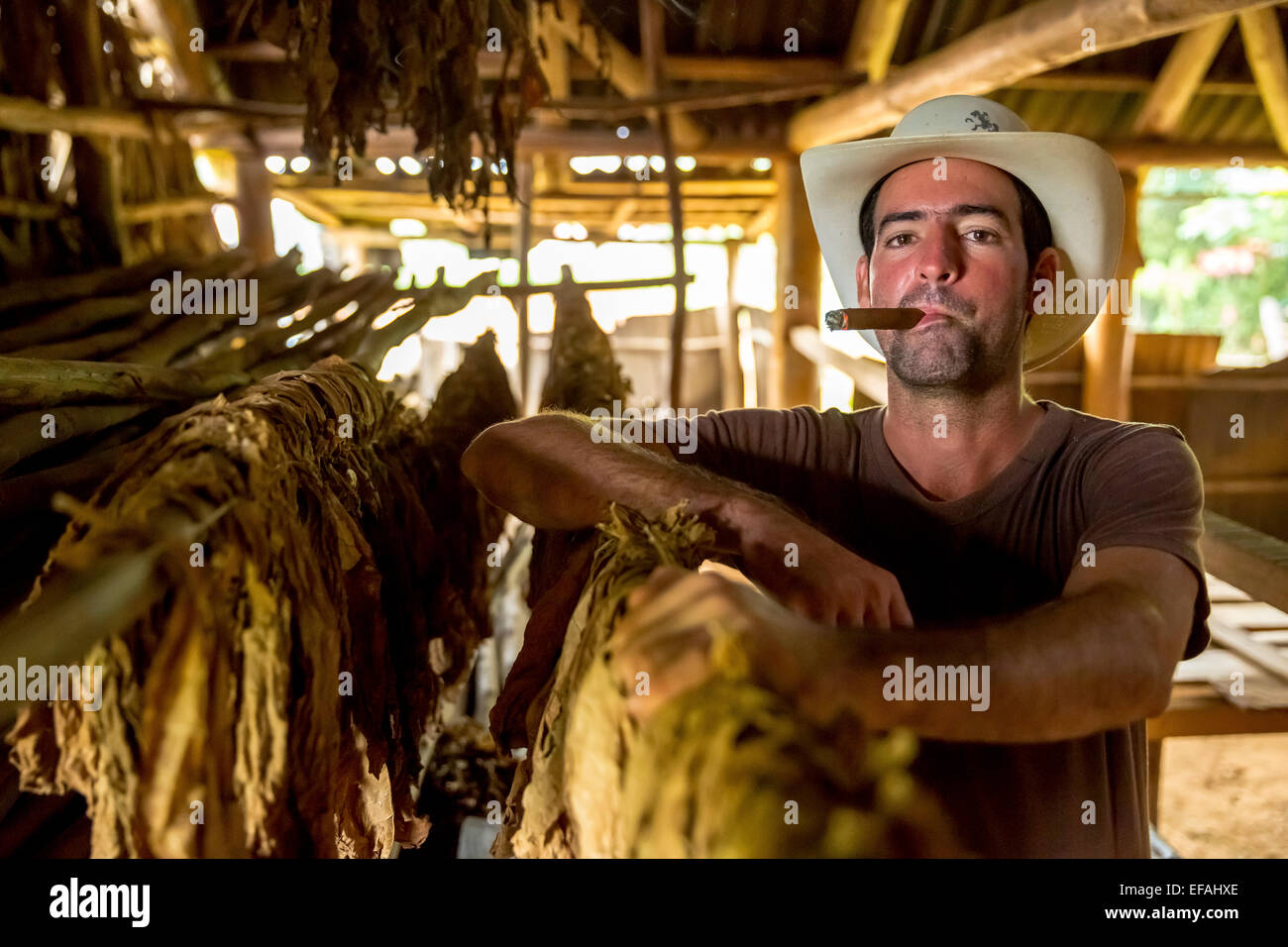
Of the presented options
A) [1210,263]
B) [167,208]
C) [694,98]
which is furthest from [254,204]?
[1210,263]

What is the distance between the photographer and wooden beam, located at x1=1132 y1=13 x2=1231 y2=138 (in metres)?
4.02

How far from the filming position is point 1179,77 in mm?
4234

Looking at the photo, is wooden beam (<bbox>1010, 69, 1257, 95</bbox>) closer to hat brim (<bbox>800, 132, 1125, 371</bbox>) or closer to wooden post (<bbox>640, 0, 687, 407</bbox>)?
wooden post (<bbox>640, 0, 687, 407</bbox>)

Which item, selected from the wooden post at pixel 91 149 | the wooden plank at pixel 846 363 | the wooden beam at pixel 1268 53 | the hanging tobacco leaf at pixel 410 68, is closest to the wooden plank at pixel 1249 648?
the wooden plank at pixel 846 363

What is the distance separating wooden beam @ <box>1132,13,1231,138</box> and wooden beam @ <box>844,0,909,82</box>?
5.04 feet

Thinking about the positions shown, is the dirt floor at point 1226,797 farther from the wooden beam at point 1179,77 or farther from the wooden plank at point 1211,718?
the wooden beam at point 1179,77

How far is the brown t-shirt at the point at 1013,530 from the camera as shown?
131 cm

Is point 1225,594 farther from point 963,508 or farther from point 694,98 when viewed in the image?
point 694,98

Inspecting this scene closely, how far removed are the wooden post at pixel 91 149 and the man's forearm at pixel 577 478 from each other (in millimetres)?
2577

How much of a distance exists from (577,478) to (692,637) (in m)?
0.67
